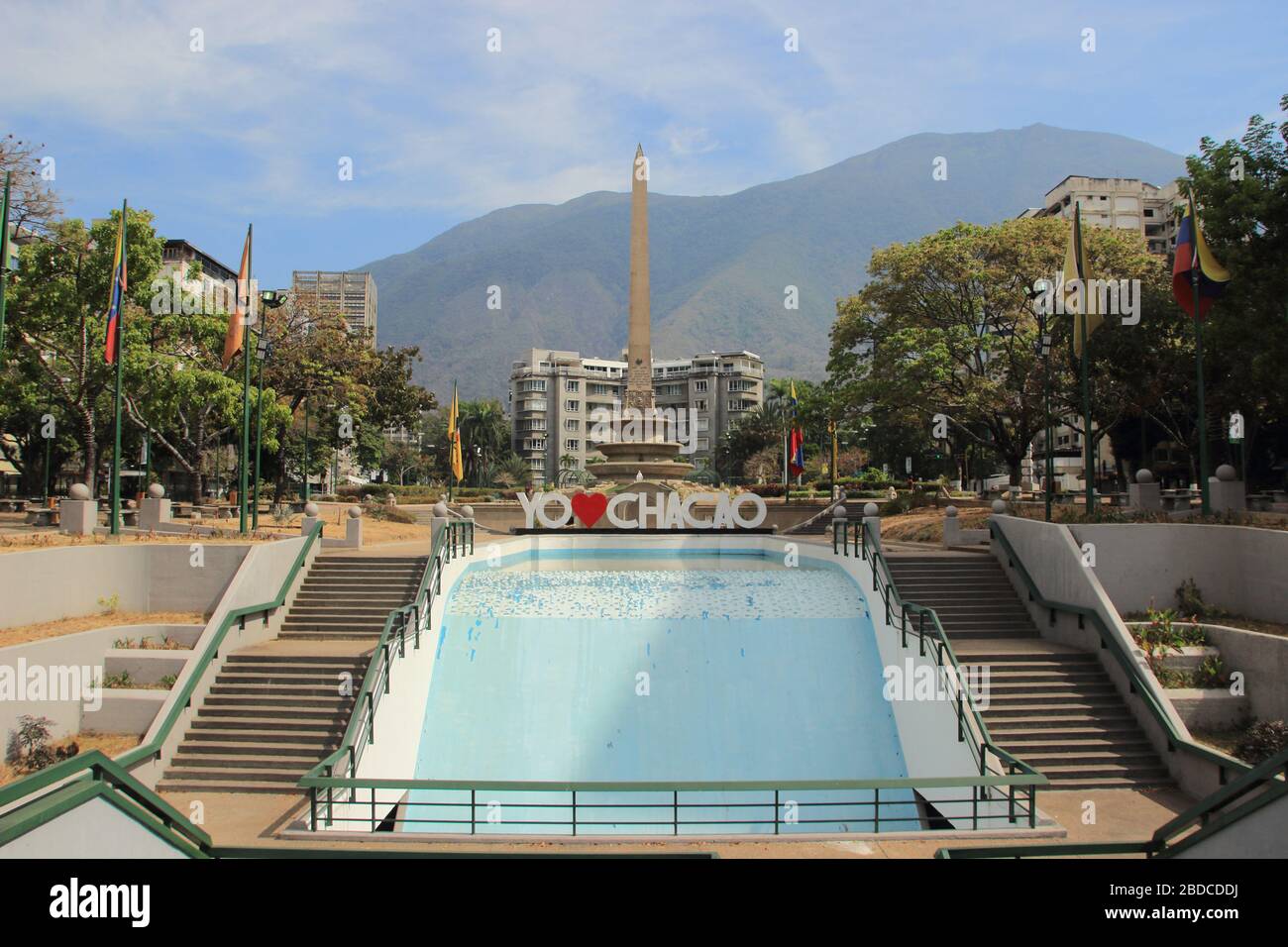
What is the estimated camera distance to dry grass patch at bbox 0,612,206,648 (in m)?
16.3

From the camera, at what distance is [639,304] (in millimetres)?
42594

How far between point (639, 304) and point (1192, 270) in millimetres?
25375

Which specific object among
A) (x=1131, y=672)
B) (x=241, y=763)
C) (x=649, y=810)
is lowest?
(x=649, y=810)

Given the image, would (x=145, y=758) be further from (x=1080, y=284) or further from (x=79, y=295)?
(x=1080, y=284)

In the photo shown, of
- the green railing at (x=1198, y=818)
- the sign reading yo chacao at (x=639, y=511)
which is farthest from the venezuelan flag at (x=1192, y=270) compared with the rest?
the sign reading yo chacao at (x=639, y=511)

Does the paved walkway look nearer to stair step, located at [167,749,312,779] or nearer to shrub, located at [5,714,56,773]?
stair step, located at [167,749,312,779]

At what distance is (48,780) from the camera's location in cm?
816

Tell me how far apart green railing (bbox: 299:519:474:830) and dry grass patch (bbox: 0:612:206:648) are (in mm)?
4475

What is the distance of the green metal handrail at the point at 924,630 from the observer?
548 inches

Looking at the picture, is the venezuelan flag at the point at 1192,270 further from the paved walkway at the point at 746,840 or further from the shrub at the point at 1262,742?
the paved walkway at the point at 746,840

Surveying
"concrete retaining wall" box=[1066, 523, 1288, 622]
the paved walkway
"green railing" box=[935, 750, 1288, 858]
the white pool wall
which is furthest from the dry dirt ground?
"concrete retaining wall" box=[1066, 523, 1288, 622]

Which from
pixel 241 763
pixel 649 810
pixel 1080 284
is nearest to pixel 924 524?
pixel 1080 284

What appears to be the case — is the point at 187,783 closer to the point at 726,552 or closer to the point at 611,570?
the point at 611,570
